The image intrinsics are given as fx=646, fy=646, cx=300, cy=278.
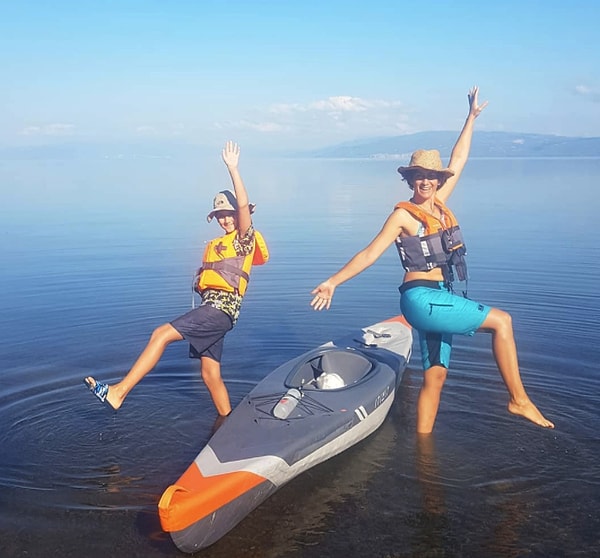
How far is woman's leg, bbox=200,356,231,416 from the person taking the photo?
667cm

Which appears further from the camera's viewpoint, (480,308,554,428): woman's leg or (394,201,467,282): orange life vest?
(394,201,467,282): orange life vest

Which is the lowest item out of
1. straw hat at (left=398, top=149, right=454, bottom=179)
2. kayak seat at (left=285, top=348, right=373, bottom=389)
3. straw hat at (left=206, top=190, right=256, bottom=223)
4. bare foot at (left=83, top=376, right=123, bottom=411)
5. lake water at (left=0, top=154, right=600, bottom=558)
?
lake water at (left=0, top=154, right=600, bottom=558)

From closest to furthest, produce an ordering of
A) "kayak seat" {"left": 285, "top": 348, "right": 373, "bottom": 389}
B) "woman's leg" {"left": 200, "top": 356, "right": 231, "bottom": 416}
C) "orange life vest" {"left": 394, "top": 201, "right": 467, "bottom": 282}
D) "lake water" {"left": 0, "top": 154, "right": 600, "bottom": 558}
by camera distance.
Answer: "lake water" {"left": 0, "top": 154, "right": 600, "bottom": 558}
"orange life vest" {"left": 394, "top": 201, "right": 467, "bottom": 282}
"woman's leg" {"left": 200, "top": 356, "right": 231, "bottom": 416}
"kayak seat" {"left": 285, "top": 348, "right": 373, "bottom": 389}

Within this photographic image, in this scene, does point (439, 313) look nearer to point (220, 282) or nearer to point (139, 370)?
point (220, 282)

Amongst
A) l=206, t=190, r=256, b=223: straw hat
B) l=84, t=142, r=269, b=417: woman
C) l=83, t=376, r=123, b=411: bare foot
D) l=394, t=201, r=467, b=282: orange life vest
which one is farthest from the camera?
l=206, t=190, r=256, b=223: straw hat

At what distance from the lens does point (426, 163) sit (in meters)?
5.83

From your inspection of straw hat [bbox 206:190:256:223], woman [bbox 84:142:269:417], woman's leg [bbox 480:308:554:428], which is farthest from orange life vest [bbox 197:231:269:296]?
woman's leg [bbox 480:308:554:428]

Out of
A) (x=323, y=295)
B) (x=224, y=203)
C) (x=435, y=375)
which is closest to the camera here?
(x=323, y=295)

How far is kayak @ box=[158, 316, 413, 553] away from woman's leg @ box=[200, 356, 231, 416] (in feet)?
1.74

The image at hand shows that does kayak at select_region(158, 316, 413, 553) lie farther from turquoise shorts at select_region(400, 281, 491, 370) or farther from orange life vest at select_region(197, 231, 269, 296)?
orange life vest at select_region(197, 231, 269, 296)

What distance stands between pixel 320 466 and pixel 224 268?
2157 mm

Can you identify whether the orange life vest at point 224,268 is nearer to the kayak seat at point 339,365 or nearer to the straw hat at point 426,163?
the kayak seat at point 339,365

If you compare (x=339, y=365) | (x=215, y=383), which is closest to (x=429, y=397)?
(x=339, y=365)

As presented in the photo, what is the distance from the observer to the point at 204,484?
4.70 m
